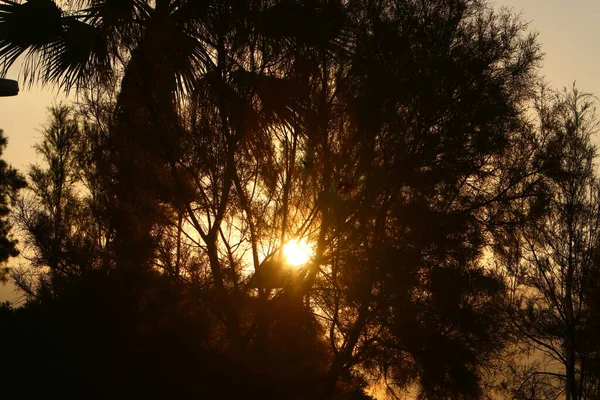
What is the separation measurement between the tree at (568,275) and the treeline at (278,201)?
→ 3375mm

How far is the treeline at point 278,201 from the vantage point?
32.4 feet

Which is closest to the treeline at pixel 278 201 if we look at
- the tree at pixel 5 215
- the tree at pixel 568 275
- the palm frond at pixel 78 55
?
the palm frond at pixel 78 55

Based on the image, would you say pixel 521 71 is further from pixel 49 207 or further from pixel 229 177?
pixel 49 207

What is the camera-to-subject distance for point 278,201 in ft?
35.8

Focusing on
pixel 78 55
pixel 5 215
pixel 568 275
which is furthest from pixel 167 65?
pixel 5 215

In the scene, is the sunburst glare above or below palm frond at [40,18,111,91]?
below

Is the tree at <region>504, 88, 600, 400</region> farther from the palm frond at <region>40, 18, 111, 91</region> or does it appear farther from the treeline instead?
the palm frond at <region>40, 18, 111, 91</region>

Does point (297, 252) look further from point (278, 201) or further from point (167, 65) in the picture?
point (167, 65)

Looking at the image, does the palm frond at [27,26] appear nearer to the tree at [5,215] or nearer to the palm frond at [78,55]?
the palm frond at [78,55]

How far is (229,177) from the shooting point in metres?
10.4

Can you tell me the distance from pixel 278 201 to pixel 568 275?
28.9 ft

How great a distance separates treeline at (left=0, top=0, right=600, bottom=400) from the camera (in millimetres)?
9891

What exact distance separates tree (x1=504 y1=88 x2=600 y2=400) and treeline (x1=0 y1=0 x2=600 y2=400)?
3.37m

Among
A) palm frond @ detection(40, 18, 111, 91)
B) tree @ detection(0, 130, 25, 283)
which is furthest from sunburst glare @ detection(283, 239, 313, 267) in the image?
tree @ detection(0, 130, 25, 283)
